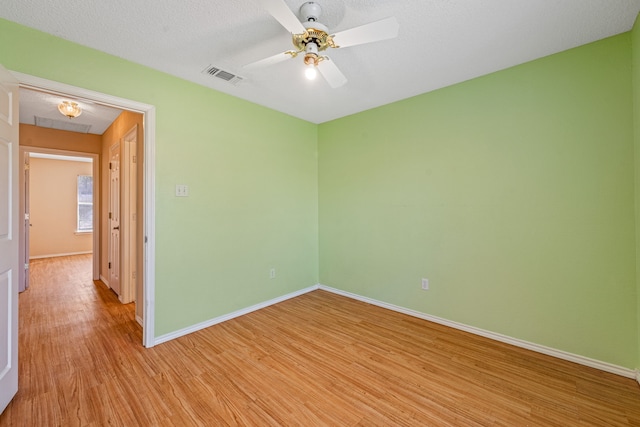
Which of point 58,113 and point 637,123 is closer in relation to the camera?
point 637,123

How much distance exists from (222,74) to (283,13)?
1.31 metres

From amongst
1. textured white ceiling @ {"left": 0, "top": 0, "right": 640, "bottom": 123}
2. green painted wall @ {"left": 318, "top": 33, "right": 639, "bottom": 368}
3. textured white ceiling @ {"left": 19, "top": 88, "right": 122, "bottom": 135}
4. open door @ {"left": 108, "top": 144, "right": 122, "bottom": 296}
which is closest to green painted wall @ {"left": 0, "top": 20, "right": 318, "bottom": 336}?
textured white ceiling @ {"left": 0, "top": 0, "right": 640, "bottom": 123}

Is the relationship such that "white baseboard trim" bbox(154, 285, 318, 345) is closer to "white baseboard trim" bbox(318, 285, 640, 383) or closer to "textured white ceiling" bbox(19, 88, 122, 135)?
"white baseboard trim" bbox(318, 285, 640, 383)

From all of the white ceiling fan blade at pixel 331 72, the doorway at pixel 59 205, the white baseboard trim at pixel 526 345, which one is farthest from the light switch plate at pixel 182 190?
the doorway at pixel 59 205

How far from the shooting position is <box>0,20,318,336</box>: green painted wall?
6.82 feet

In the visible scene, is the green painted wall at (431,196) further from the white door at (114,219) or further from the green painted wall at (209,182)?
the white door at (114,219)

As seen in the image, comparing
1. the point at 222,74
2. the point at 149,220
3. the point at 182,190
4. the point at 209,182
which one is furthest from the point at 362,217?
the point at 149,220

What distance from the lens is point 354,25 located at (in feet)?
6.08

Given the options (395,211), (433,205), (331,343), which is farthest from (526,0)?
(331,343)

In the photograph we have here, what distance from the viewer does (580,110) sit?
2.10 meters

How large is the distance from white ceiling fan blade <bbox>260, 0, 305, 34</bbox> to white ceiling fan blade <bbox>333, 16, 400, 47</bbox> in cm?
24

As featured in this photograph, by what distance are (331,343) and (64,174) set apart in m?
8.00

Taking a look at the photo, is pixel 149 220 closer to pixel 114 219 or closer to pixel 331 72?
pixel 331 72

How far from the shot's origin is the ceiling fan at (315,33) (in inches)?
56.2
